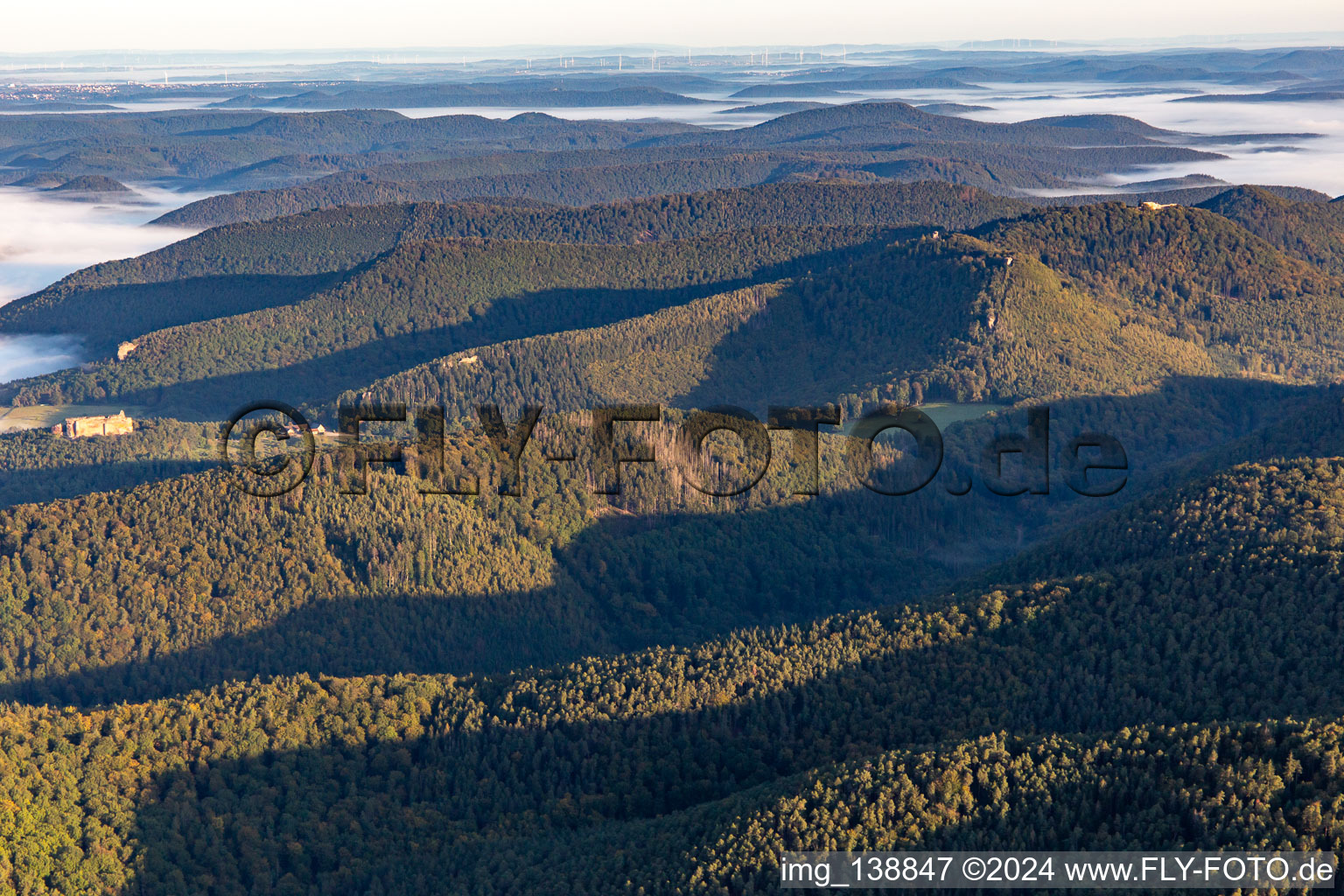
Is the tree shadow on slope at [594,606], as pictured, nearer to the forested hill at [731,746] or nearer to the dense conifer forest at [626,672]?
the dense conifer forest at [626,672]

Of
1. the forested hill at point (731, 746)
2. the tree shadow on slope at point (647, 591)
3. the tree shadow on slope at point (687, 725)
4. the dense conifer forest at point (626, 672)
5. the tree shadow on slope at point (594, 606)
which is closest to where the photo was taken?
the forested hill at point (731, 746)

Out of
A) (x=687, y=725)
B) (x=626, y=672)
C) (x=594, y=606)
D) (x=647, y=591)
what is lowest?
(x=594, y=606)

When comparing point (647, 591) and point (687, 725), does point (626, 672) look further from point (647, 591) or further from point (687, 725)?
point (647, 591)

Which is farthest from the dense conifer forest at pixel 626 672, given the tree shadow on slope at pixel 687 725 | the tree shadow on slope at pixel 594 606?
the tree shadow on slope at pixel 594 606

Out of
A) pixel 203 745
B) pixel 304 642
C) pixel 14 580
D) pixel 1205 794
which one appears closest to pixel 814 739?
pixel 1205 794

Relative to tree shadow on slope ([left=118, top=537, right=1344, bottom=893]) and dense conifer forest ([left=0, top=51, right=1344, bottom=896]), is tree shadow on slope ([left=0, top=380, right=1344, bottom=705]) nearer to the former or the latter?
dense conifer forest ([left=0, top=51, right=1344, bottom=896])

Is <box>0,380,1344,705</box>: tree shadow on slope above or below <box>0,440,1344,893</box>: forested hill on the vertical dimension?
below

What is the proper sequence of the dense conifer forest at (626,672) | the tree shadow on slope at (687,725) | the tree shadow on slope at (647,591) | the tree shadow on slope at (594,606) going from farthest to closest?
the tree shadow on slope at (647,591) → the tree shadow on slope at (594,606) → the tree shadow on slope at (687,725) → the dense conifer forest at (626,672)

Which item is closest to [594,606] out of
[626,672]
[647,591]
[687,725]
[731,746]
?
[647,591]

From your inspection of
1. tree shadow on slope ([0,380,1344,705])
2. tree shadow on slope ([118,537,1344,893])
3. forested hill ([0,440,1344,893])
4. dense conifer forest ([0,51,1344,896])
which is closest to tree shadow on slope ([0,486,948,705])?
tree shadow on slope ([0,380,1344,705])

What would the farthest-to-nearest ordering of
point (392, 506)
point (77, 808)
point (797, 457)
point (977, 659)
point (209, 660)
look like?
1. point (797, 457)
2. point (392, 506)
3. point (209, 660)
4. point (977, 659)
5. point (77, 808)

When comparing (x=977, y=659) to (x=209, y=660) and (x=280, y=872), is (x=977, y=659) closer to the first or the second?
(x=280, y=872)
